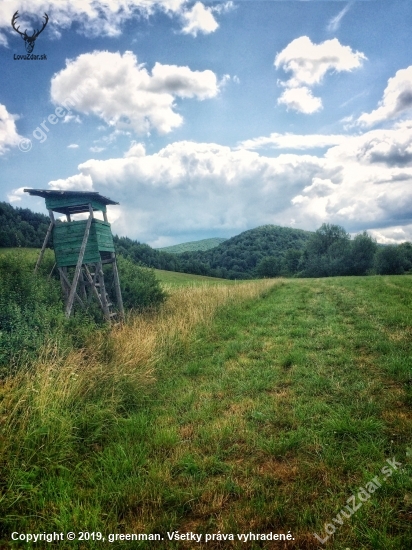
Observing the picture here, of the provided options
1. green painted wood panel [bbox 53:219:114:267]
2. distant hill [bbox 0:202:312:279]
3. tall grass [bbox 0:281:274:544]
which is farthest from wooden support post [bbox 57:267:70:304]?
distant hill [bbox 0:202:312:279]

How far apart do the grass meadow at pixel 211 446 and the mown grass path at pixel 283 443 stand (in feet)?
0.05

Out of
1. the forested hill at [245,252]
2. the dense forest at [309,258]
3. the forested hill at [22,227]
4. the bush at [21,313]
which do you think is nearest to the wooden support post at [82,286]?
the bush at [21,313]

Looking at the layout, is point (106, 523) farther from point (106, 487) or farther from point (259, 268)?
point (259, 268)

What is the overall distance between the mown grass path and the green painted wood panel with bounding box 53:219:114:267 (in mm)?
4999

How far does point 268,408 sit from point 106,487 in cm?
250

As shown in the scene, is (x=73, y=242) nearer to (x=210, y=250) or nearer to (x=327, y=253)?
(x=327, y=253)

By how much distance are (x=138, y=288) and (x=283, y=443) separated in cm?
960

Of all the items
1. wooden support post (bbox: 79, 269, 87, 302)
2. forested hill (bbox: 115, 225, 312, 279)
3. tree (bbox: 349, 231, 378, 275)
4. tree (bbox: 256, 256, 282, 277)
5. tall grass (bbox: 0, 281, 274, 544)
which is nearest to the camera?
tall grass (bbox: 0, 281, 274, 544)

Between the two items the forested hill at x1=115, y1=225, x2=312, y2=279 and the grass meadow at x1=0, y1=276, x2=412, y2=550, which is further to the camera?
the forested hill at x1=115, y1=225, x2=312, y2=279

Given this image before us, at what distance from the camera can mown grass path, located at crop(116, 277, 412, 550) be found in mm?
2730

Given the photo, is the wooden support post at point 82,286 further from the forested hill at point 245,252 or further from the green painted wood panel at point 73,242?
the forested hill at point 245,252

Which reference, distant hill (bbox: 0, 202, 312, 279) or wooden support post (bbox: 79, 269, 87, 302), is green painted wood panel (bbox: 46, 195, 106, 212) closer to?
wooden support post (bbox: 79, 269, 87, 302)

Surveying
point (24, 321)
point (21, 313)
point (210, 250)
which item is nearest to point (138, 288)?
point (21, 313)

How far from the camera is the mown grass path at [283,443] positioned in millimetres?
2730
